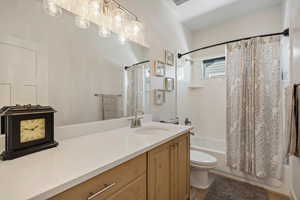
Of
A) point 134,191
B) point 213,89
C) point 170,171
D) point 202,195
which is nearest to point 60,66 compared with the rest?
point 134,191

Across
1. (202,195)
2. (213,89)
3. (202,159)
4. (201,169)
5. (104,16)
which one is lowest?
(202,195)

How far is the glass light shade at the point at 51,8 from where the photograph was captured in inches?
37.4

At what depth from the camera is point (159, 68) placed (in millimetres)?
2029

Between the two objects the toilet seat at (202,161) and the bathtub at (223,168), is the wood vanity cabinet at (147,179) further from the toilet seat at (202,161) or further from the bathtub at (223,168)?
the bathtub at (223,168)

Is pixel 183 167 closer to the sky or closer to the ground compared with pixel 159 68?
closer to the ground

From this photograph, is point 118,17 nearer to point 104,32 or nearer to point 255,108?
A: point 104,32

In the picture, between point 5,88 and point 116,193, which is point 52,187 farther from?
point 5,88

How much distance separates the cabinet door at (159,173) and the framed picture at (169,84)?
1189mm

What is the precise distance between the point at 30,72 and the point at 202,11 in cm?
249

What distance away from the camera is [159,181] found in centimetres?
101

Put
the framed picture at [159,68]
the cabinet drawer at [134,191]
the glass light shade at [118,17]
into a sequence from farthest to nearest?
the framed picture at [159,68] < the glass light shade at [118,17] < the cabinet drawer at [134,191]

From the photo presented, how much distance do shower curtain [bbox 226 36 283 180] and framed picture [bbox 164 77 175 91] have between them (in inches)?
32.5

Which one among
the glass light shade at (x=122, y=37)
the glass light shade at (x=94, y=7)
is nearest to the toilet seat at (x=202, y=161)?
the glass light shade at (x=122, y=37)

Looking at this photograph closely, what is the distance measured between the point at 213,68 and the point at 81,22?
2466mm
